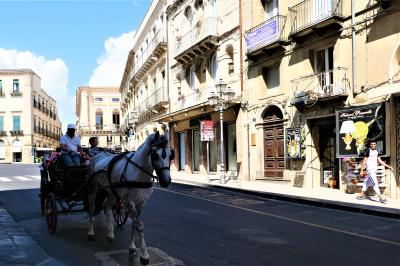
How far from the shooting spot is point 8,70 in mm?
76625

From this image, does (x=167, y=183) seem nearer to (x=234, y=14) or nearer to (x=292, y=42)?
(x=292, y=42)

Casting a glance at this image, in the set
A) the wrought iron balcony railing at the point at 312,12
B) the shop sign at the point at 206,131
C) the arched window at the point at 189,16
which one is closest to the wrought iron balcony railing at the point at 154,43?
the arched window at the point at 189,16

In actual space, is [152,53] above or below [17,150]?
above

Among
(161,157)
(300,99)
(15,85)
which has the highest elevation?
(15,85)

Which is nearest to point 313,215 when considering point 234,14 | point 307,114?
point 307,114

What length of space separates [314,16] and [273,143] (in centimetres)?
605

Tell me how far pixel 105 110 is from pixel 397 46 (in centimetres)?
7330

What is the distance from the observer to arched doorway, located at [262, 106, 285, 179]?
67.4ft

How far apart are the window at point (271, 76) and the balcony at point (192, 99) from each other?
16.5 ft

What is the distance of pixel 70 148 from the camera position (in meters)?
8.95

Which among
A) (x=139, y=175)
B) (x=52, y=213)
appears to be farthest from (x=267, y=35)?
(x=139, y=175)

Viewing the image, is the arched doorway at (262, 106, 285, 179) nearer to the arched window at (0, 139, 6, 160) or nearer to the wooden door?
the wooden door

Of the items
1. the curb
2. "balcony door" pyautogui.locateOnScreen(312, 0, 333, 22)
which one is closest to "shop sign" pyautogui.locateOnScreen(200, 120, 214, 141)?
the curb

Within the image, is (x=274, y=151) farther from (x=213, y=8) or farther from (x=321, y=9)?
(x=213, y=8)
